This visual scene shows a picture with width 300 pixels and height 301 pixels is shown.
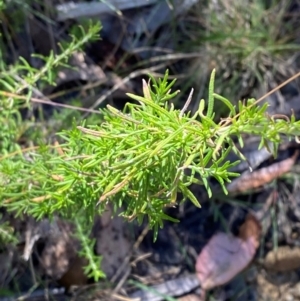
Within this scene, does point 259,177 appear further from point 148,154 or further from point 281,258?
point 148,154

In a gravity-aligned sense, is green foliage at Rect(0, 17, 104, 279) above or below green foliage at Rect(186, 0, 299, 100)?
below

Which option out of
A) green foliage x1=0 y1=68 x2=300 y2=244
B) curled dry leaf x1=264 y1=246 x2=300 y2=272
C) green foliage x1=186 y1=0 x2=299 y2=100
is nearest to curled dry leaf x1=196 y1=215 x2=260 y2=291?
curled dry leaf x1=264 y1=246 x2=300 y2=272

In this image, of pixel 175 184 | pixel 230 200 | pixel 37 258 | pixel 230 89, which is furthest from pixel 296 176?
pixel 175 184

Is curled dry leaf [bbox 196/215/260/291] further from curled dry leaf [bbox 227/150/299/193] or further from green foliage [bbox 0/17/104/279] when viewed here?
green foliage [bbox 0/17/104/279]

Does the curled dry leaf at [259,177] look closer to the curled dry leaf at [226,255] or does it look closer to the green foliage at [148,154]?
the curled dry leaf at [226,255]

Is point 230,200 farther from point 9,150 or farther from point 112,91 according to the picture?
point 9,150

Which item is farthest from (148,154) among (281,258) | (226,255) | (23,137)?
(281,258)
